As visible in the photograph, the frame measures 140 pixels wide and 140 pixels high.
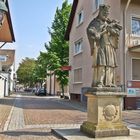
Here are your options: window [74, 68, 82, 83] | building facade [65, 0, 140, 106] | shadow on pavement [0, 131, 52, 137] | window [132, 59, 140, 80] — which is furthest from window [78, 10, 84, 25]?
shadow on pavement [0, 131, 52, 137]

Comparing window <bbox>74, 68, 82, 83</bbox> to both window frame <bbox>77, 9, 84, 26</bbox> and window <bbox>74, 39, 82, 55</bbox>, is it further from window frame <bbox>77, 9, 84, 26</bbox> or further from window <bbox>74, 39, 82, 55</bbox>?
window frame <bbox>77, 9, 84, 26</bbox>

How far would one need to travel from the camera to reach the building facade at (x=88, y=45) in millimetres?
21359

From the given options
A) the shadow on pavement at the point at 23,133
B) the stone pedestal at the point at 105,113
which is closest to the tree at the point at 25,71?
the shadow on pavement at the point at 23,133

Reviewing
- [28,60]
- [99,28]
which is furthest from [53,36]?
[28,60]

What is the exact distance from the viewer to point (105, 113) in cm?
970

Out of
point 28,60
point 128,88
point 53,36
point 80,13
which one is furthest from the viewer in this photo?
point 28,60

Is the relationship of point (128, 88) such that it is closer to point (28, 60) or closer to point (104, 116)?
point (104, 116)

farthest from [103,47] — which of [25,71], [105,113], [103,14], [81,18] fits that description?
[25,71]

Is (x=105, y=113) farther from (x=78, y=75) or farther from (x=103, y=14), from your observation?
(x=78, y=75)

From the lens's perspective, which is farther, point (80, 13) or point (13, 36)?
point (80, 13)

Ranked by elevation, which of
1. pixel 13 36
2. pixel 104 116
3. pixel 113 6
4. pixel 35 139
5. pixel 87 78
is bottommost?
pixel 35 139

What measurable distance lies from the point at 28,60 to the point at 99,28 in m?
84.8

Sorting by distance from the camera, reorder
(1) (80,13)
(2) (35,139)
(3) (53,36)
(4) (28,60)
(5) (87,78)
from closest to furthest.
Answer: (2) (35,139) < (5) (87,78) < (1) (80,13) < (3) (53,36) < (4) (28,60)

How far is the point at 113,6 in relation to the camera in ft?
74.4
